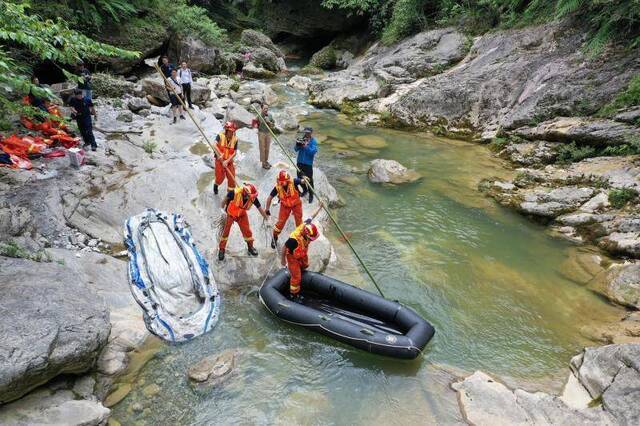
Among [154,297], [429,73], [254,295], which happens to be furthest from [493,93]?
[154,297]

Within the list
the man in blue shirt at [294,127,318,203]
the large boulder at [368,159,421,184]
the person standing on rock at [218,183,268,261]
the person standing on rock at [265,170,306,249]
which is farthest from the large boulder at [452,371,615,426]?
the large boulder at [368,159,421,184]

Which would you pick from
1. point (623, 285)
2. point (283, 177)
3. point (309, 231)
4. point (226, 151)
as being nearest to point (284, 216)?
point (283, 177)

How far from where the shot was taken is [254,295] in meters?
7.56

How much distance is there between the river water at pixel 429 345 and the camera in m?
5.67

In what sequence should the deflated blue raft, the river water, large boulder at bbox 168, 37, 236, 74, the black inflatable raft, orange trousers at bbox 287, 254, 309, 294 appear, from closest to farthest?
the river water
the black inflatable raft
the deflated blue raft
orange trousers at bbox 287, 254, 309, 294
large boulder at bbox 168, 37, 236, 74

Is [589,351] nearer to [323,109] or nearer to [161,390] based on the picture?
[161,390]

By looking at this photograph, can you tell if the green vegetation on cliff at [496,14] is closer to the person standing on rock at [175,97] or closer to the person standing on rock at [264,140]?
the person standing on rock at [264,140]

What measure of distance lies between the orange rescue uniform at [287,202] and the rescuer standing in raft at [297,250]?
1.05 meters

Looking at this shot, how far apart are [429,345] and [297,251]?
2.69m

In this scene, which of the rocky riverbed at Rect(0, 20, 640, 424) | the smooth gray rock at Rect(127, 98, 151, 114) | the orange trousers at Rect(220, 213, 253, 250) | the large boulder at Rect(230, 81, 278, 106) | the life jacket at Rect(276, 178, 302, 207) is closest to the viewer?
the rocky riverbed at Rect(0, 20, 640, 424)

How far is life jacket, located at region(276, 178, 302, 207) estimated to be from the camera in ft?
25.9

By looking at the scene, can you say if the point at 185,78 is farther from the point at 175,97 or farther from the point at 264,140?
the point at 264,140

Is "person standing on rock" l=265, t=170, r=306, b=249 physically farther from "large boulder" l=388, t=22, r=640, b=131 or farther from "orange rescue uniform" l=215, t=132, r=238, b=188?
"large boulder" l=388, t=22, r=640, b=131

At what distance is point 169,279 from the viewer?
23.2 feet
